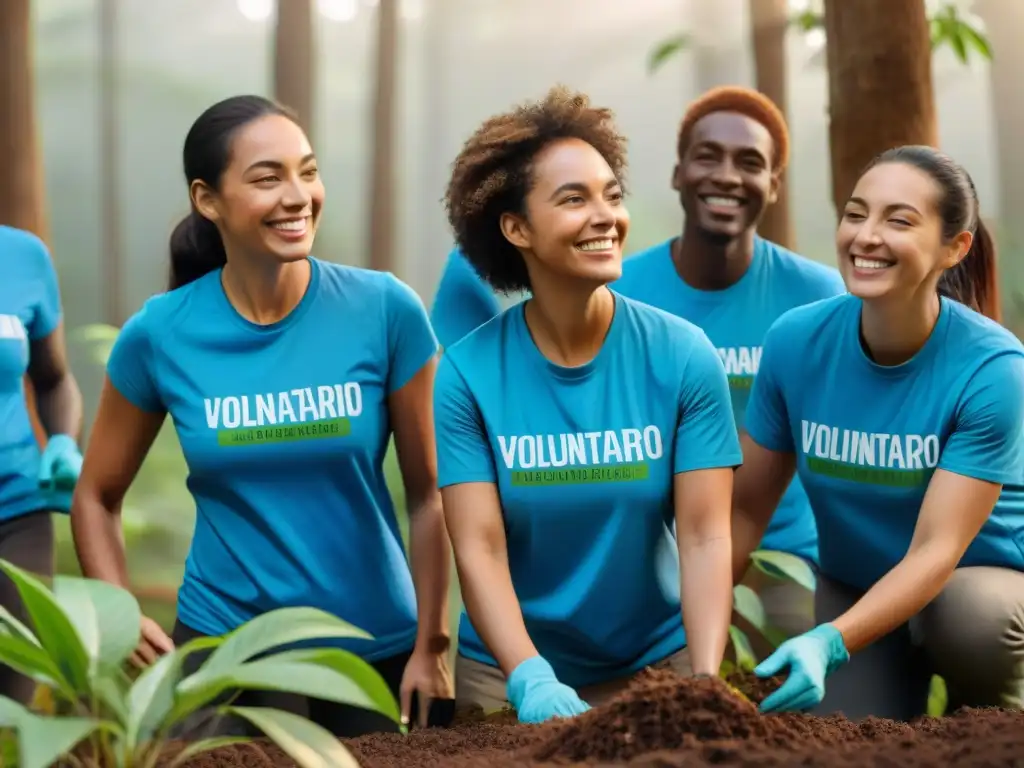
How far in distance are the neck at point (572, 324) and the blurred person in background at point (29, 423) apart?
111 centimetres

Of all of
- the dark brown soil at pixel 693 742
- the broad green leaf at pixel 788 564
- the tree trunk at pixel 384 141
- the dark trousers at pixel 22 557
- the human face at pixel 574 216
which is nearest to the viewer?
the dark brown soil at pixel 693 742

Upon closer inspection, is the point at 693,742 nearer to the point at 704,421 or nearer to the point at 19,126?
the point at 704,421

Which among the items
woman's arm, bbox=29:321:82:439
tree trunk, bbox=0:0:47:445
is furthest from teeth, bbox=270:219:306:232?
tree trunk, bbox=0:0:47:445

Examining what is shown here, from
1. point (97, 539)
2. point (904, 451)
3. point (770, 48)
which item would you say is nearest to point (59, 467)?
point (97, 539)

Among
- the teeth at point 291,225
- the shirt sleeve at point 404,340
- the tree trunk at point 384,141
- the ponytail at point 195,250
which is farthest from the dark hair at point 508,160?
the tree trunk at point 384,141

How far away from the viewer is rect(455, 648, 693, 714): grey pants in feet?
7.78

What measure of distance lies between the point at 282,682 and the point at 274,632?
157mm

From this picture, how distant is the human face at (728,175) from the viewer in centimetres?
322

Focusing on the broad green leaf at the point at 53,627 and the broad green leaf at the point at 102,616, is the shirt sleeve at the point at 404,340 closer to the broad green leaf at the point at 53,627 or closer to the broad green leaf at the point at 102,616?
the broad green leaf at the point at 102,616

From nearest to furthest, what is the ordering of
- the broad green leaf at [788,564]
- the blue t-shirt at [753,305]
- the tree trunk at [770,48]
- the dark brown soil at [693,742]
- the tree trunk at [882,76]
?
the dark brown soil at [693,742] < the broad green leaf at [788,564] < the blue t-shirt at [753,305] < the tree trunk at [882,76] < the tree trunk at [770,48]

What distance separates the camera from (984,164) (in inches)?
334

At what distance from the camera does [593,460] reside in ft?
7.44

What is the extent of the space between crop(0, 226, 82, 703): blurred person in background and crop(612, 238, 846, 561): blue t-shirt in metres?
1.28

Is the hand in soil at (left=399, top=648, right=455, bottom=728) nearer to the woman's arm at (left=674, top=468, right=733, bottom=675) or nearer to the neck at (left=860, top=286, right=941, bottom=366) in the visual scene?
the woman's arm at (left=674, top=468, right=733, bottom=675)
